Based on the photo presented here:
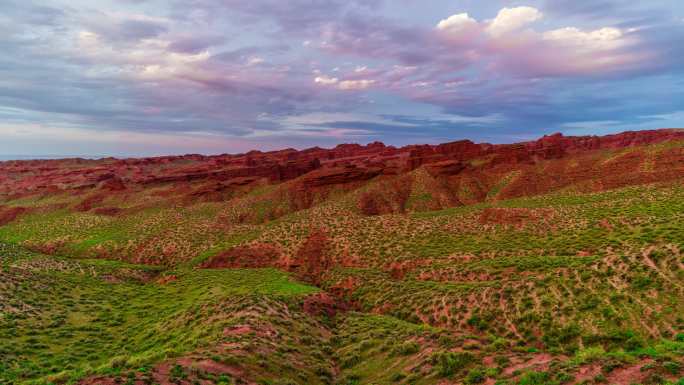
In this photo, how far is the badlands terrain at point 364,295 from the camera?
18.9 m

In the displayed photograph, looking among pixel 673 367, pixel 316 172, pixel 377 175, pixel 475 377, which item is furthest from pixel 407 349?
pixel 316 172

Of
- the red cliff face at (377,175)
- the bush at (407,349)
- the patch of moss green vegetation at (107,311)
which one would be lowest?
the patch of moss green vegetation at (107,311)

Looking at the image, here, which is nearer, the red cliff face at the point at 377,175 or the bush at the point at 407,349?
the bush at the point at 407,349

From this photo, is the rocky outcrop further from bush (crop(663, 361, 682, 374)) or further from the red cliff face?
bush (crop(663, 361, 682, 374))

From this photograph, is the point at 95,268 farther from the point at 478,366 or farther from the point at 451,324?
the point at 478,366

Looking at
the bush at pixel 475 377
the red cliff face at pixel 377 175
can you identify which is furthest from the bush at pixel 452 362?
the red cliff face at pixel 377 175

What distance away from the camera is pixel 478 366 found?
17.8m

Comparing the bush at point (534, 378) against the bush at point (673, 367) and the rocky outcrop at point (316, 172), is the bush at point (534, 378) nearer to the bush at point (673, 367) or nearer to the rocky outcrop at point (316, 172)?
the bush at point (673, 367)

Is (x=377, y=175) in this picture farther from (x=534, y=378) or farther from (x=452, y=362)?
(x=534, y=378)

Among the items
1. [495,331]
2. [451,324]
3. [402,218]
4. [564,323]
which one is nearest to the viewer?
[564,323]

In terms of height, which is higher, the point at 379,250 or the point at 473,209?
the point at 473,209

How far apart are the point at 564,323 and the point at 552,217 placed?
2477 centimetres

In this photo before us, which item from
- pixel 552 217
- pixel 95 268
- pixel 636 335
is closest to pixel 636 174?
pixel 552 217

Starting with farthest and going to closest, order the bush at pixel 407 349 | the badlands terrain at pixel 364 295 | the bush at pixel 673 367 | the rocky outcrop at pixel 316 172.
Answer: the rocky outcrop at pixel 316 172
the bush at pixel 407 349
the badlands terrain at pixel 364 295
the bush at pixel 673 367
